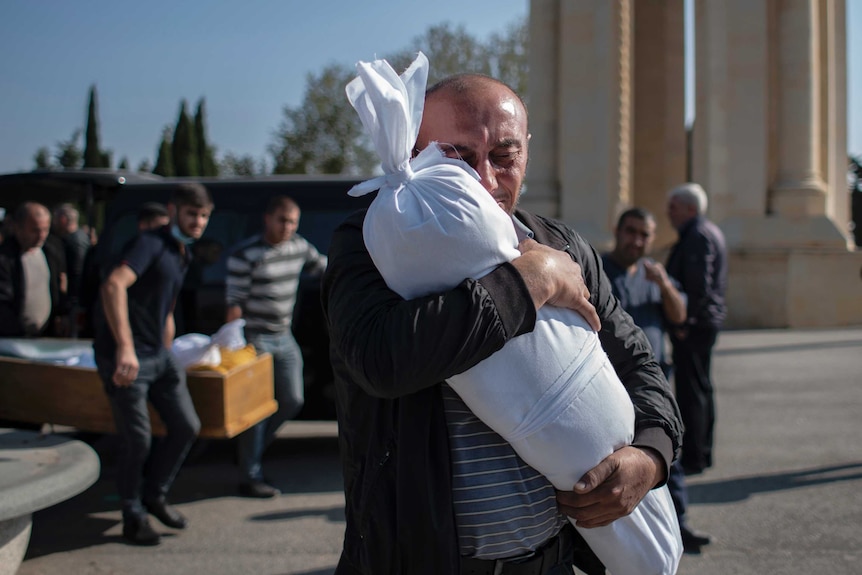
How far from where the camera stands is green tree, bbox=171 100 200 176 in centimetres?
4253

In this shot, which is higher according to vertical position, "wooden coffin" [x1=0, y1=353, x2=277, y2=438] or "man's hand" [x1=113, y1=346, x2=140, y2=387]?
"man's hand" [x1=113, y1=346, x2=140, y2=387]

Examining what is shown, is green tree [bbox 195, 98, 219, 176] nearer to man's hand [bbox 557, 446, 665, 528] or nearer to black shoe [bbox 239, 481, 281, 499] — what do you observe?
black shoe [bbox 239, 481, 281, 499]

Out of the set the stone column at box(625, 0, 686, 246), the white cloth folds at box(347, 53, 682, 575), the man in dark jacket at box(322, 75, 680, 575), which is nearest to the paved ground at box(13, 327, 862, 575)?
the man in dark jacket at box(322, 75, 680, 575)

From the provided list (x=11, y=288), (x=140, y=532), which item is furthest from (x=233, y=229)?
(x=140, y=532)

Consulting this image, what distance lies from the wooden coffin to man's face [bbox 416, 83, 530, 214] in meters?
3.74

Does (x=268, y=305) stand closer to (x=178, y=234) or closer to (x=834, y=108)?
(x=178, y=234)

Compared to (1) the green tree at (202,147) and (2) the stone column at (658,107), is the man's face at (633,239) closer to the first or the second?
(2) the stone column at (658,107)

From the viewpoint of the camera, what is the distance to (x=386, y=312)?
58.0 inches

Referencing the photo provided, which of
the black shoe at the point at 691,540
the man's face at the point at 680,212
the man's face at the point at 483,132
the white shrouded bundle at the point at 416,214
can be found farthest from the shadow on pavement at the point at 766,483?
the white shrouded bundle at the point at 416,214

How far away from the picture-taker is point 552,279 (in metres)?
1.53

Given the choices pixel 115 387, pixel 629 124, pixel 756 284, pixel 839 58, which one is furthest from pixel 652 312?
pixel 839 58

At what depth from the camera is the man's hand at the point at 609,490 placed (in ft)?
5.16

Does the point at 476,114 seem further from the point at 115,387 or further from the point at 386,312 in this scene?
the point at 115,387

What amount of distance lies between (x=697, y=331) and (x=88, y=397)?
4.16 metres
